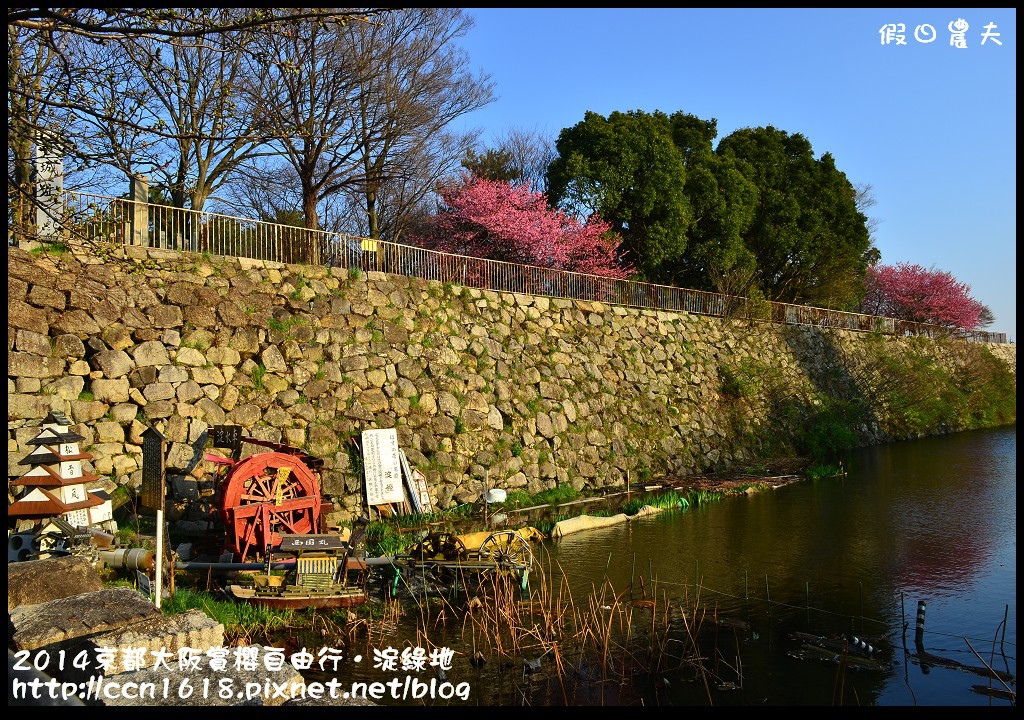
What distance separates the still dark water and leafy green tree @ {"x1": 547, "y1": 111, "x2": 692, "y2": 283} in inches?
394

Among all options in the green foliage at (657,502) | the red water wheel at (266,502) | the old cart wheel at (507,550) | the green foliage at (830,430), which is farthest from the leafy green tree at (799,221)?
the red water wheel at (266,502)

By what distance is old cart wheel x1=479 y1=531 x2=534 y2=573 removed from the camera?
28.9ft

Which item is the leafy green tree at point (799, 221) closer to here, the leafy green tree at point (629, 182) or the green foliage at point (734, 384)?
the leafy green tree at point (629, 182)

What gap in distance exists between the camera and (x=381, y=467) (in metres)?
12.9

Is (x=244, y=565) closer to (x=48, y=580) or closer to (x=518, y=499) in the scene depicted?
(x=48, y=580)

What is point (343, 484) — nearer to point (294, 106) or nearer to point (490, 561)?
point (490, 561)

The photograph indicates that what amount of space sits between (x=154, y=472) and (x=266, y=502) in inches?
106

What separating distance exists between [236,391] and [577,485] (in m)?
7.03

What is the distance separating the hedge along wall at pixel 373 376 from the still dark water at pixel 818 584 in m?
3.11

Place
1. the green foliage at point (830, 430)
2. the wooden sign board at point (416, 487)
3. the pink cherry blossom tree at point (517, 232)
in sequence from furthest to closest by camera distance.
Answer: the pink cherry blossom tree at point (517, 232) → the green foliage at point (830, 430) → the wooden sign board at point (416, 487)

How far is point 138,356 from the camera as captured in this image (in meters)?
11.8

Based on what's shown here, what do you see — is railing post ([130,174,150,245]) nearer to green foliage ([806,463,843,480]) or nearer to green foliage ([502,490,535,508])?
green foliage ([502,490,535,508])

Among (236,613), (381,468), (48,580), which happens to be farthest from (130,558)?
(381,468)

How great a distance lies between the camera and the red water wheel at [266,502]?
9.31 metres
